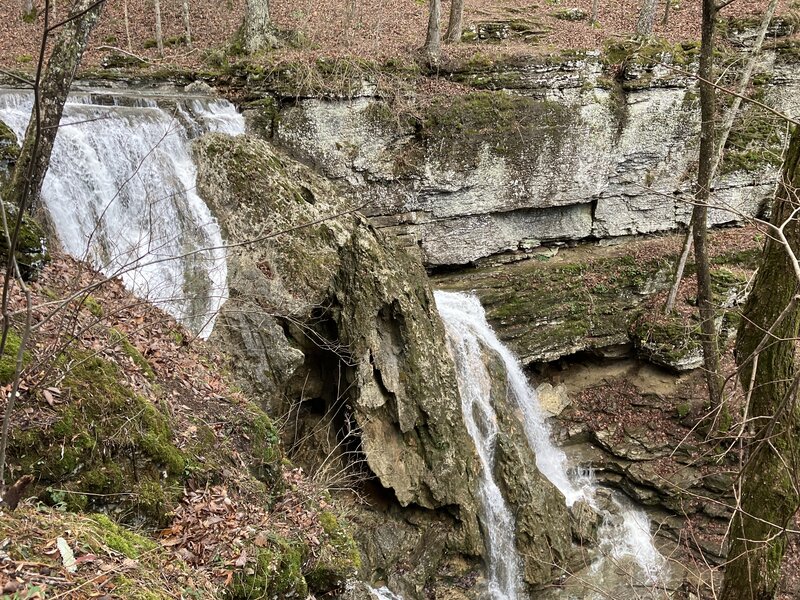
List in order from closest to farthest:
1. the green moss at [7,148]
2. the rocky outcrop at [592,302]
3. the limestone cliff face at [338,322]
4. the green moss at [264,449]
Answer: the green moss at [264,449]
the green moss at [7,148]
the limestone cliff face at [338,322]
the rocky outcrop at [592,302]

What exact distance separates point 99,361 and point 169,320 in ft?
8.34

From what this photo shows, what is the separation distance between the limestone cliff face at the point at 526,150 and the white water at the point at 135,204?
3.61 m

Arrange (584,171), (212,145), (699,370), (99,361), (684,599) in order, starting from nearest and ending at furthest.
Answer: (99,361) < (212,145) < (684,599) < (699,370) < (584,171)

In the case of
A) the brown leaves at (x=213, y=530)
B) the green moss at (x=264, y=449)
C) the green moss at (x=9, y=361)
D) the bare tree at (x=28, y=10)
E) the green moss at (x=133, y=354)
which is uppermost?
the bare tree at (x=28, y=10)

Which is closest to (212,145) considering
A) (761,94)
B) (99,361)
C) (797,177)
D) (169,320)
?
(169,320)

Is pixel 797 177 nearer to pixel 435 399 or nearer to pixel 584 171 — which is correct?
pixel 435 399

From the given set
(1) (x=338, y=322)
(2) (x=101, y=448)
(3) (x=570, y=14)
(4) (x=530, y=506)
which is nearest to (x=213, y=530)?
(2) (x=101, y=448)

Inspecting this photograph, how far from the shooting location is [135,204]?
836cm

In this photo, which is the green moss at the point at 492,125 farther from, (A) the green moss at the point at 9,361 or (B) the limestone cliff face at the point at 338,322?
A: (A) the green moss at the point at 9,361

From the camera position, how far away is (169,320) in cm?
714

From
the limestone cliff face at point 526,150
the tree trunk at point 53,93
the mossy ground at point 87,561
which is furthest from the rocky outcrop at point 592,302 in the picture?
the mossy ground at point 87,561

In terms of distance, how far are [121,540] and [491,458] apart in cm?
802

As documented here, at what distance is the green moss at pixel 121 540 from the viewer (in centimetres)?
328

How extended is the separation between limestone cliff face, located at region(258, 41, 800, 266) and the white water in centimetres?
361
